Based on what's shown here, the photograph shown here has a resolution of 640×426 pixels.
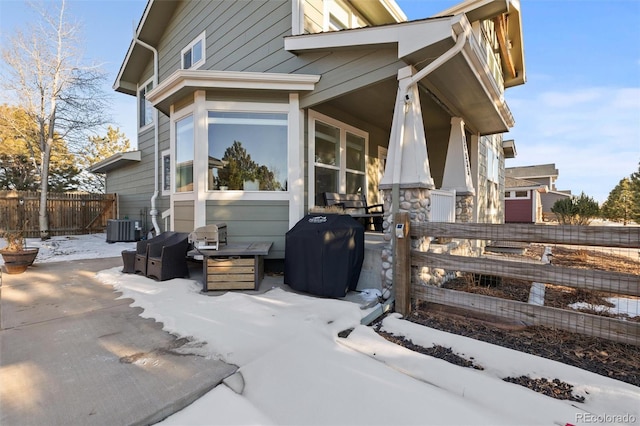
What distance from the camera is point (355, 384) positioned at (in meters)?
1.82

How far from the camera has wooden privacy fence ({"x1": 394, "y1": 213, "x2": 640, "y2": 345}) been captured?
222 centimetres

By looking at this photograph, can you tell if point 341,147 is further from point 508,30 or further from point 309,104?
point 508,30

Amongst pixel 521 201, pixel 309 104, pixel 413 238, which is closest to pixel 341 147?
pixel 309 104

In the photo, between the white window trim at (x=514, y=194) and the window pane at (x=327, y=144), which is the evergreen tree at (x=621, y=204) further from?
the window pane at (x=327, y=144)

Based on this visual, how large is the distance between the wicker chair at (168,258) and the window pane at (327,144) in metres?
2.65

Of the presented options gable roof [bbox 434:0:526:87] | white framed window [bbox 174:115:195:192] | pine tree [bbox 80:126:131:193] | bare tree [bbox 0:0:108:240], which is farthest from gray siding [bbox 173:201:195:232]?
pine tree [bbox 80:126:131:193]

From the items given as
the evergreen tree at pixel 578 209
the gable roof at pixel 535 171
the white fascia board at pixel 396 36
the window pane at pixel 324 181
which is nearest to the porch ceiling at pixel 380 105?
the white fascia board at pixel 396 36

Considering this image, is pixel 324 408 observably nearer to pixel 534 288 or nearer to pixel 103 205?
pixel 534 288

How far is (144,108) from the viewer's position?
921 cm

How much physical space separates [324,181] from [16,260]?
5.04 m

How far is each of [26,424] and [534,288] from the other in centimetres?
515

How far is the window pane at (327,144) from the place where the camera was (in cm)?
528

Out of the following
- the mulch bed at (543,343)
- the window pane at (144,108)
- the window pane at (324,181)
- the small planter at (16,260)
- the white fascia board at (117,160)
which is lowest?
the mulch bed at (543,343)

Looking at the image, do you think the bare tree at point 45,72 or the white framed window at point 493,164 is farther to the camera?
the bare tree at point 45,72
